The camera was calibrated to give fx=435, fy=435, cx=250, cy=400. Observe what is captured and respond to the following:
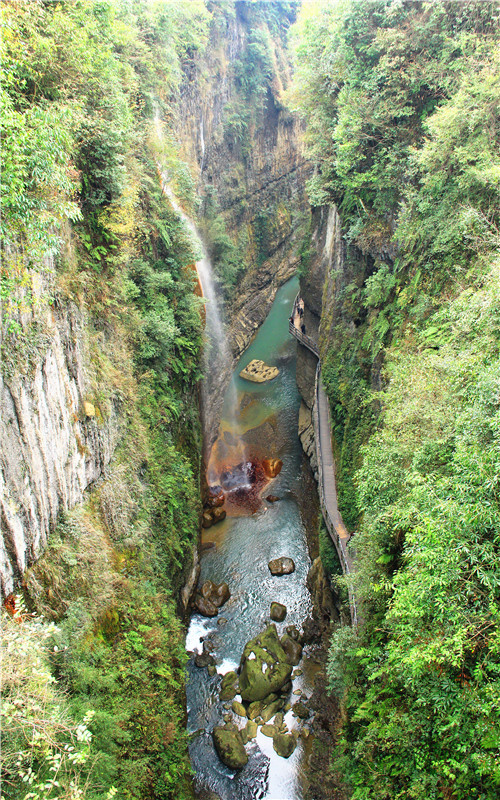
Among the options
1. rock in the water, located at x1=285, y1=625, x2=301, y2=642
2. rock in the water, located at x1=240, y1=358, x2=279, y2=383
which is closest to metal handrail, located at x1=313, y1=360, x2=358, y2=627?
rock in the water, located at x1=285, y1=625, x2=301, y2=642

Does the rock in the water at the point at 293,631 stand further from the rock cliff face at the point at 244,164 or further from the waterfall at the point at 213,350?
the rock cliff face at the point at 244,164

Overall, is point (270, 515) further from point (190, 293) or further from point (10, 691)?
point (10, 691)

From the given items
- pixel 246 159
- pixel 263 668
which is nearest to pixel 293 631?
pixel 263 668

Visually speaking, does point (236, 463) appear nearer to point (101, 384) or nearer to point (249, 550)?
point (249, 550)

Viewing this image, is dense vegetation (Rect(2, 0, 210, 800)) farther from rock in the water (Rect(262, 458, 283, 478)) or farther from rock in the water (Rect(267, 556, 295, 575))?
rock in the water (Rect(262, 458, 283, 478))

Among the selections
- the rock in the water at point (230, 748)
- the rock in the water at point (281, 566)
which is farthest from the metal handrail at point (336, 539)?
the rock in the water at point (230, 748)
